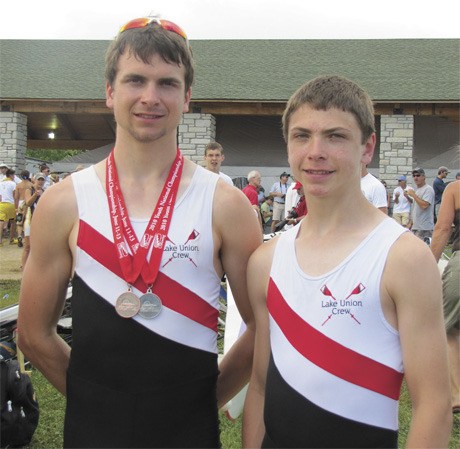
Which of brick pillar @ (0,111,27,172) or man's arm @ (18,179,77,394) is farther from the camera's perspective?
brick pillar @ (0,111,27,172)

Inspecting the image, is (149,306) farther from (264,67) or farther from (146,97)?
(264,67)

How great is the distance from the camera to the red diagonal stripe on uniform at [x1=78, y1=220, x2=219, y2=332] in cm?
210

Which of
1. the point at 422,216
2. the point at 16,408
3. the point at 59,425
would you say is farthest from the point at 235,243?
the point at 422,216

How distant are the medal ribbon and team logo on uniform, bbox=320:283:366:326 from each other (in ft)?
1.89

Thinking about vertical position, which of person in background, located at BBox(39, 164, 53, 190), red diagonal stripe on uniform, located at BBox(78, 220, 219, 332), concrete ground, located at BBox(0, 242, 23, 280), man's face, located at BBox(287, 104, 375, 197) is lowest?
red diagonal stripe on uniform, located at BBox(78, 220, 219, 332)

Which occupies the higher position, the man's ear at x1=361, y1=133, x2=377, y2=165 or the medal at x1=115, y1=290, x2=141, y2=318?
the man's ear at x1=361, y1=133, x2=377, y2=165

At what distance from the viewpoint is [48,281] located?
2.26 meters

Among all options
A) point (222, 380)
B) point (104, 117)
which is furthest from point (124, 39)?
point (104, 117)

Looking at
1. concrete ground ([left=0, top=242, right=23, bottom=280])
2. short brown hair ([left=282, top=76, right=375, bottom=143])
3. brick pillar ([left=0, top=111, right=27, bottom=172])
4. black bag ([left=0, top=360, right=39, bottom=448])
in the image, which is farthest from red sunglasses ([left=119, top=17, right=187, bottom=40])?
brick pillar ([left=0, top=111, right=27, bottom=172])

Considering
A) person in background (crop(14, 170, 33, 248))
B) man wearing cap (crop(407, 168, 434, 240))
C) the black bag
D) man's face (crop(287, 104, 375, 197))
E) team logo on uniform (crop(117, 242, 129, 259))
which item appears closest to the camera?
man's face (crop(287, 104, 375, 197))

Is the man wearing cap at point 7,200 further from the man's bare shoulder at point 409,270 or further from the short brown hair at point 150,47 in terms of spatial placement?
the man's bare shoulder at point 409,270

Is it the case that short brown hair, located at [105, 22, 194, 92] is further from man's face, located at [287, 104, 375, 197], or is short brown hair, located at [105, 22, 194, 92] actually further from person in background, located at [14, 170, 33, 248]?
person in background, located at [14, 170, 33, 248]

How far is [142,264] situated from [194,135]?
1676 centimetres

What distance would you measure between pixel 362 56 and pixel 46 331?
2228 cm
